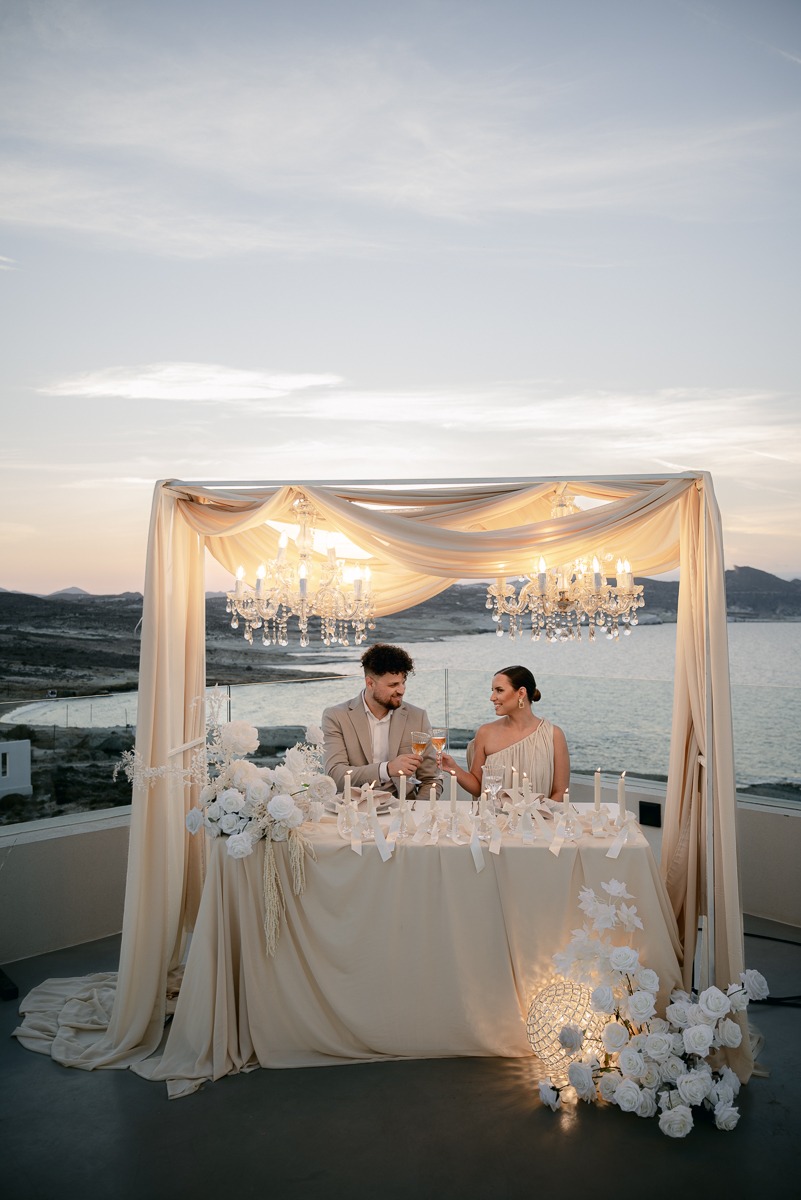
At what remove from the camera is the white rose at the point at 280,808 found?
3404mm

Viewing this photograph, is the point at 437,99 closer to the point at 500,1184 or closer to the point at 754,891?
the point at 754,891

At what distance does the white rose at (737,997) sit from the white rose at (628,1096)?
0.47 metres

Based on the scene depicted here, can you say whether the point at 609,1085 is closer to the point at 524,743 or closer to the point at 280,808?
the point at 280,808

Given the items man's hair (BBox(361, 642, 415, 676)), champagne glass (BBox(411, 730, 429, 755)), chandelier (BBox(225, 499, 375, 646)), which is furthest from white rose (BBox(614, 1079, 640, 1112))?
chandelier (BBox(225, 499, 375, 646))

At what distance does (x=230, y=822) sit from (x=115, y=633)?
30.0 feet

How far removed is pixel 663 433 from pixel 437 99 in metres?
4.23

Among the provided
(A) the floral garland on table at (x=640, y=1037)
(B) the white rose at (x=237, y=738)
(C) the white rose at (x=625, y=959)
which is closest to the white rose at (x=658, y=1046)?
(A) the floral garland on table at (x=640, y=1037)

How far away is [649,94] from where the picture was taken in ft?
19.8

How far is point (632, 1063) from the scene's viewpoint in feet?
10.00

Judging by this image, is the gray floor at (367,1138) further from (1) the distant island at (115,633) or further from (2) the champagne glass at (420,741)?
(1) the distant island at (115,633)

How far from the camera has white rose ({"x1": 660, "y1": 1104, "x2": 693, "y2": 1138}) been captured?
2.89 m

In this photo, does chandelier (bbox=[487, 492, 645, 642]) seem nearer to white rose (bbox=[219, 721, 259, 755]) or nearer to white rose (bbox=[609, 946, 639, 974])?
white rose (bbox=[219, 721, 259, 755])

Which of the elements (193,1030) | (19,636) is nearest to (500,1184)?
(193,1030)

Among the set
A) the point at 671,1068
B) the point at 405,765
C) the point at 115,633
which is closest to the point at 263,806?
the point at 405,765
